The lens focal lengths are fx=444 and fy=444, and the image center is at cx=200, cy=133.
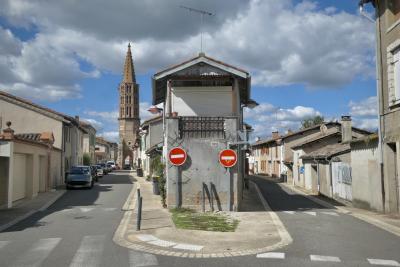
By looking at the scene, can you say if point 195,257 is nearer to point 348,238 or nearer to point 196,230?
point 196,230

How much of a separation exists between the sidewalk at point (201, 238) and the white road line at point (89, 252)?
1.59 feet

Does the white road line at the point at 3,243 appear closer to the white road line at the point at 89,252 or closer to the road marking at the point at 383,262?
the white road line at the point at 89,252

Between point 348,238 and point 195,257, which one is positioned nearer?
point 195,257

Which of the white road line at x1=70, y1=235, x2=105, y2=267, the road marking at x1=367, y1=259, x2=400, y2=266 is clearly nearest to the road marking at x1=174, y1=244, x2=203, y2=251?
the white road line at x1=70, y1=235, x2=105, y2=267

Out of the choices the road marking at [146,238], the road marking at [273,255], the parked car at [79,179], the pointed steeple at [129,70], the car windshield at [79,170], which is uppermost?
the pointed steeple at [129,70]

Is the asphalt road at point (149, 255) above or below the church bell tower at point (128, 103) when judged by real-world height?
below

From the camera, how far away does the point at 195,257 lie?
28.7ft

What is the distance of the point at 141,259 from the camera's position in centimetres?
846

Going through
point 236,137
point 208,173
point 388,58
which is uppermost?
point 388,58

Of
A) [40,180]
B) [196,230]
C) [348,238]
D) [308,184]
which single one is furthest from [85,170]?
[348,238]

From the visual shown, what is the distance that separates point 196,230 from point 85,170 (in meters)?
19.9

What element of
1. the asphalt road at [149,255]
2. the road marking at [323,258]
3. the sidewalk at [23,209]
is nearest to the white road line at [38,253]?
the asphalt road at [149,255]

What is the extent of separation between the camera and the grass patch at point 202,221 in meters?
12.2

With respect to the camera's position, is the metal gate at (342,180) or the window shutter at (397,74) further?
the metal gate at (342,180)
